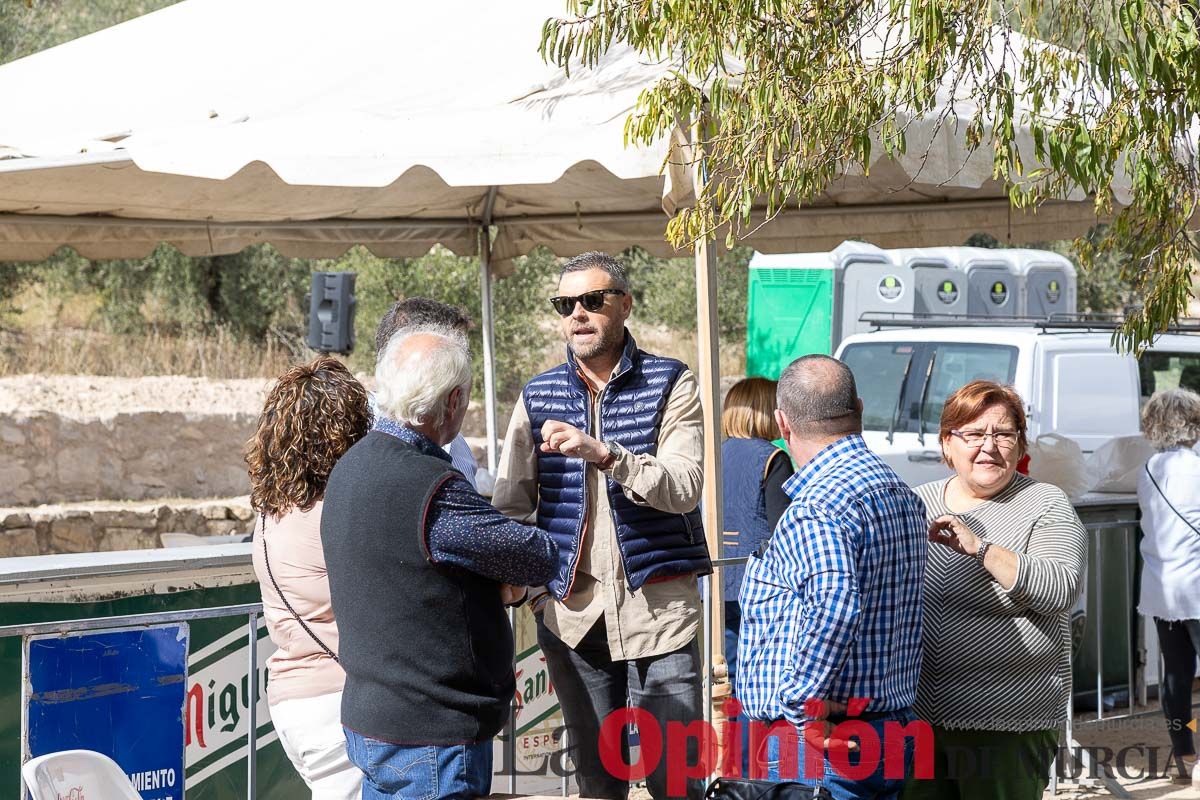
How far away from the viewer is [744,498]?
5.73 metres

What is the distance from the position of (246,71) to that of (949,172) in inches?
119

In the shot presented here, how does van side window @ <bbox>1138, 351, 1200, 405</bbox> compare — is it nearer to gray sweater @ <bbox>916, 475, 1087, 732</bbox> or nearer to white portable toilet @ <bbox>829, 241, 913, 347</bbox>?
white portable toilet @ <bbox>829, 241, 913, 347</bbox>

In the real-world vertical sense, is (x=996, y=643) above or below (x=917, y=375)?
below

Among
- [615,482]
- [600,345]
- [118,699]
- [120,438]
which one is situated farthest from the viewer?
[120,438]

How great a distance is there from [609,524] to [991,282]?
45.0 feet

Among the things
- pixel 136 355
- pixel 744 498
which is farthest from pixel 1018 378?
pixel 136 355

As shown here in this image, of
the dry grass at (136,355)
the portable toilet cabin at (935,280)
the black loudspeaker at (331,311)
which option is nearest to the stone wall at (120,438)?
the dry grass at (136,355)

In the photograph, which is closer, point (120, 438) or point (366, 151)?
point (366, 151)

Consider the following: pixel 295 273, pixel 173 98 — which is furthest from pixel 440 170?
pixel 295 273

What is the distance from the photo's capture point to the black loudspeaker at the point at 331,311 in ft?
45.5

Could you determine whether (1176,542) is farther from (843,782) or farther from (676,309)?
(676,309)

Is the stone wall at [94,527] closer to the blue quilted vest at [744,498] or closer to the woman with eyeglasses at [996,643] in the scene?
the blue quilted vest at [744,498]

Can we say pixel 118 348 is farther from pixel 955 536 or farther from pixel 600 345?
pixel 955 536

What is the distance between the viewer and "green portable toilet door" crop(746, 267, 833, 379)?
51.9ft
